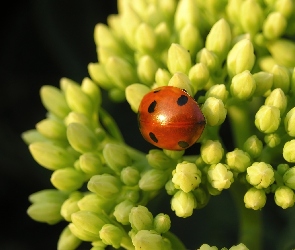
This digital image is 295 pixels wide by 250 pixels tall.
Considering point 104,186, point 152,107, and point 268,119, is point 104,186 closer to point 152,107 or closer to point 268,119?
point 152,107

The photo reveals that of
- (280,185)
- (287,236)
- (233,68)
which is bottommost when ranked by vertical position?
(287,236)

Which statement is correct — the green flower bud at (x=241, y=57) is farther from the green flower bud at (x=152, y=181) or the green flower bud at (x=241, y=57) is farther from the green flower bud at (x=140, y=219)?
the green flower bud at (x=140, y=219)

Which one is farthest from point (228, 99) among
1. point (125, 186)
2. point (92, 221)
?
point (92, 221)

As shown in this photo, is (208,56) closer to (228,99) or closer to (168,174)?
(228,99)

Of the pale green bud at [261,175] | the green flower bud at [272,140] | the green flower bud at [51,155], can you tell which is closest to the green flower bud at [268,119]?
the green flower bud at [272,140]

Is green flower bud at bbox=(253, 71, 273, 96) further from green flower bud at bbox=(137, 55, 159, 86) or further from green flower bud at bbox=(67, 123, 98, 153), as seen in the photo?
green flower bud at bbox=(67, 123, 98, 153)

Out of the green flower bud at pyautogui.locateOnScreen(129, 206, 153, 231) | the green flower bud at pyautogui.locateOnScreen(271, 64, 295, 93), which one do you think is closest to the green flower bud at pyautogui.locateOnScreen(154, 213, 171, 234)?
the green flower bud at pyautogui.locateOnScreen(129, 206, 153, 231)

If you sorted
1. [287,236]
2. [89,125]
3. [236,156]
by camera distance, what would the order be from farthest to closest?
1. [287,236]
2. [89,125]
3. [236,156]

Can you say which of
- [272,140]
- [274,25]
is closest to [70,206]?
[272,140]
